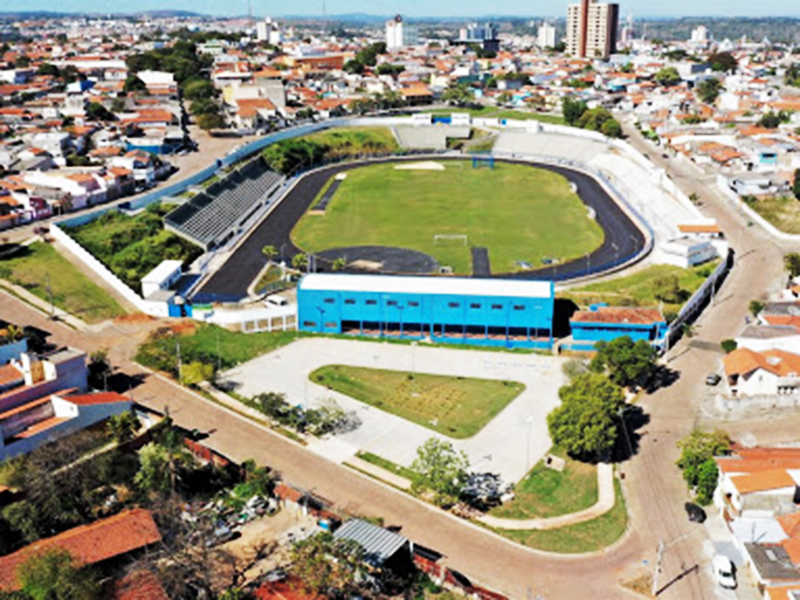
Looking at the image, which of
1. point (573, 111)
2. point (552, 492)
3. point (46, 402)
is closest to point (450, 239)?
point (552, 492)

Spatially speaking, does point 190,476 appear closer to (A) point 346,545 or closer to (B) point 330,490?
(B) point 330,490

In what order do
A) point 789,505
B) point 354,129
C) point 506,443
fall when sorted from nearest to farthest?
1. point 789,505
2. point 506,443
3. point 354,129

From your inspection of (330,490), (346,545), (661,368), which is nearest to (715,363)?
(661,368)

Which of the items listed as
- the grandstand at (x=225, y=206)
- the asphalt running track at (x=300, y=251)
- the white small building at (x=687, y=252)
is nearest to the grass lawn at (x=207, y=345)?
the asphalt running track at (x=300, y=251)

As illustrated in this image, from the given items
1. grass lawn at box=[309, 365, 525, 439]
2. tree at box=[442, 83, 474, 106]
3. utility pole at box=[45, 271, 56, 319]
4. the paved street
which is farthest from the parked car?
tree at box=[442, 83, 474, 106]

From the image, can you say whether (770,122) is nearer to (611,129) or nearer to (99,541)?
(611,129)

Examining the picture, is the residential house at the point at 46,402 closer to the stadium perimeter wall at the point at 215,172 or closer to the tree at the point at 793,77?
the stadium perimeter wall at the point at 215,172

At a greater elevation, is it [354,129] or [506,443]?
[354,129]
